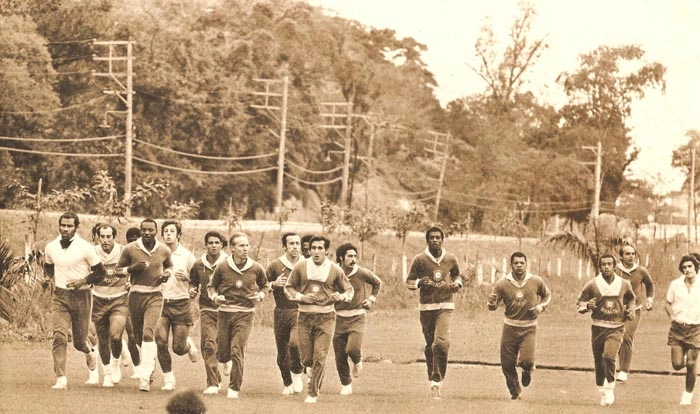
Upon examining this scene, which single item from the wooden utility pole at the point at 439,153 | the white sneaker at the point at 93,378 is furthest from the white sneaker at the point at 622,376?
the wooden utility pole at the point at 439,153

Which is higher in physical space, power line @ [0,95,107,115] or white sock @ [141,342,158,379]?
power line @ [0,95,107,115]

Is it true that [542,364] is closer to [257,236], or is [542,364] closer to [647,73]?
[257,236]

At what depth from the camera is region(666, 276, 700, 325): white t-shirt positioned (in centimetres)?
1593

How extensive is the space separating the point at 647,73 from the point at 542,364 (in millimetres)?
47649

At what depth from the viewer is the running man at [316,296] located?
48.5ft

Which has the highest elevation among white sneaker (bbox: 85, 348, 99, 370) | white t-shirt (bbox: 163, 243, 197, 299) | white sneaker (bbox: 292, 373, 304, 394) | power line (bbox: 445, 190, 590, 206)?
white t-shirt (bbox: 163, 243, 197, 299)

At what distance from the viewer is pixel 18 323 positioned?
21.4m

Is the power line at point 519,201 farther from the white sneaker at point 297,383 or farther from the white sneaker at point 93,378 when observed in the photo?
the white sneaker at point 93,378

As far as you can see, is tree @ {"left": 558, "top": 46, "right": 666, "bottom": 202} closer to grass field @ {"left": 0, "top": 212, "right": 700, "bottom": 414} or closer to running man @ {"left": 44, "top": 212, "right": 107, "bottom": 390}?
grass field @ {"left": 0, "top": 212, "right": 700, "bottom": 414}

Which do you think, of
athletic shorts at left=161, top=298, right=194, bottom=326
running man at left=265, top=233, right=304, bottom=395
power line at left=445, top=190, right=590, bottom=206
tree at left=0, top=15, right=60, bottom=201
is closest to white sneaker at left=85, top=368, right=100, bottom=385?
athletic shorts at left=161, top=298, right=194, bottom=326

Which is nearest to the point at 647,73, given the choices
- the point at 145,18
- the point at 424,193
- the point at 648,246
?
the point at 424,193

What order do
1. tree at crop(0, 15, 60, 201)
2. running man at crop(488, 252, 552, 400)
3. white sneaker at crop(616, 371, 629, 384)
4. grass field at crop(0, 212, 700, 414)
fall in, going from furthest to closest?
tree at crop(0, 15, 60, 201) < white sneaker at crop(616, 371, 629, 384) < running man at crop(488, 252, 552, 400) < grass field at crop(0, 212, 700, 414)

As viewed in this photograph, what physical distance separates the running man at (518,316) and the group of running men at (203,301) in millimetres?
1659

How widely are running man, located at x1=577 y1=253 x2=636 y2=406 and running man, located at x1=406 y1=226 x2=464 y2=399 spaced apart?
1.65 metres
